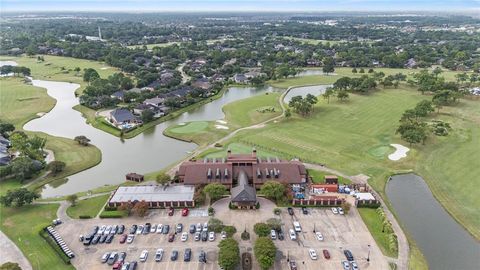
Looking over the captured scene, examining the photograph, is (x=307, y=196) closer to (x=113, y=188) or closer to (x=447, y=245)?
(x=447, y=245)

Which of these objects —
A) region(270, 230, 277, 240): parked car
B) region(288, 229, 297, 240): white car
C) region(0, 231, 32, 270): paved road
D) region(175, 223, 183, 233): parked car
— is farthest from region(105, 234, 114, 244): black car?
region(288, 229, 297, 240): white car

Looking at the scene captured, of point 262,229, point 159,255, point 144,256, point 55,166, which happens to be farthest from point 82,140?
point 262,229

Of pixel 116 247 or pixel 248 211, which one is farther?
pixel 248 211

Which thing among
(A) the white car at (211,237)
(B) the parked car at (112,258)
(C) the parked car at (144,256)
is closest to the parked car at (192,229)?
(A) the white car at (211,237)

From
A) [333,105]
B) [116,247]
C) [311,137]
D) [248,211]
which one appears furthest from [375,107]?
[116,247]

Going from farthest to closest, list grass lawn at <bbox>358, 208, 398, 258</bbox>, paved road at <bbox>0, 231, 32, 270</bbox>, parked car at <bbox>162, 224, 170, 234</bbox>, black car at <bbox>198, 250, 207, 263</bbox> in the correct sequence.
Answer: parked car at <bbox>162, 224, 170, 234</bbox> → grass lawn at <bbox>358, 208, 398, 258</bbox> → black car at <bbox>198, 250, 207, 263</bbox> → paved road at <bbox>0, 231, 32, 270</bbox>

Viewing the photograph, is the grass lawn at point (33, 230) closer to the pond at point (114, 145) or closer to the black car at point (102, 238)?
the black car at point (102, 238)

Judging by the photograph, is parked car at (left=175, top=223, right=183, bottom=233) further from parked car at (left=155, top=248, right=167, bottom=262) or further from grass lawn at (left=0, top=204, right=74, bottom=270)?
grass lawn at (left=0, top=204, right=74, bottom=270)
